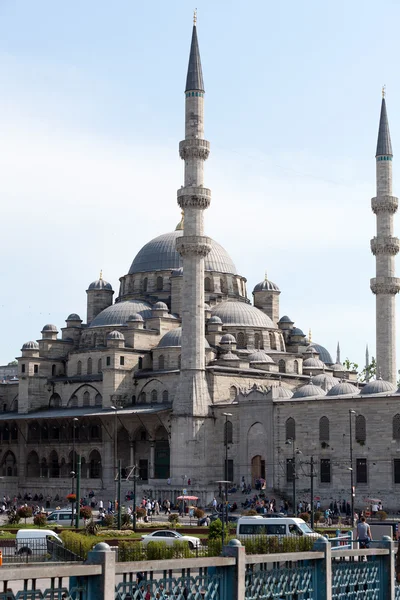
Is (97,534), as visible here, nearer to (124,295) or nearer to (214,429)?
(214,429)

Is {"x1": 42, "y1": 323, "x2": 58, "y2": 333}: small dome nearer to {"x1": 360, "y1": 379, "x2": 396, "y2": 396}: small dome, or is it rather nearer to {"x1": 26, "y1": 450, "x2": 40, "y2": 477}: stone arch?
{"x1": 26, "y1": 450, "x2": 40, "y2": 477}: stone arch

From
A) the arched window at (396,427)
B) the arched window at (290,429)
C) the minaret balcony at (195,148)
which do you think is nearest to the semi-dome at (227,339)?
the arched window at (290,429)

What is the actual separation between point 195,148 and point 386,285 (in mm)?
13692

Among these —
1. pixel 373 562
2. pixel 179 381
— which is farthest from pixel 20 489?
pixel 373 562

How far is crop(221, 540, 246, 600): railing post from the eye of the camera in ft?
32.2

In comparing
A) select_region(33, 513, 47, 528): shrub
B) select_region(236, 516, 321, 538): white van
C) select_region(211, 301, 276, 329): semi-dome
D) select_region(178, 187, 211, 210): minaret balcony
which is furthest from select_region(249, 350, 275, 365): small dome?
select_region(236, 516, 321, 538): white van

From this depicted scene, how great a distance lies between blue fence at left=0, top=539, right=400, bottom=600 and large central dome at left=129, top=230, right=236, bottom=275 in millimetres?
61237

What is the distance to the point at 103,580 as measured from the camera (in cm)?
848

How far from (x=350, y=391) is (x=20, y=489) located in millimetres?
23487

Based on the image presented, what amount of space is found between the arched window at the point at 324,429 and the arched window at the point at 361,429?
6.25ft

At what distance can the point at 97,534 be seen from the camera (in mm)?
33844

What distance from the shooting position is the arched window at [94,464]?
2537 inches

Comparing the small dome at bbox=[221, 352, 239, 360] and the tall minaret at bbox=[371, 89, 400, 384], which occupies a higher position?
the tall minaret at bbox=[371, 89, 400, 384]

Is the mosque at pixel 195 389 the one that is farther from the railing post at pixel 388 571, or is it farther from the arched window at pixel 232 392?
the railing post at pixel 388 571
